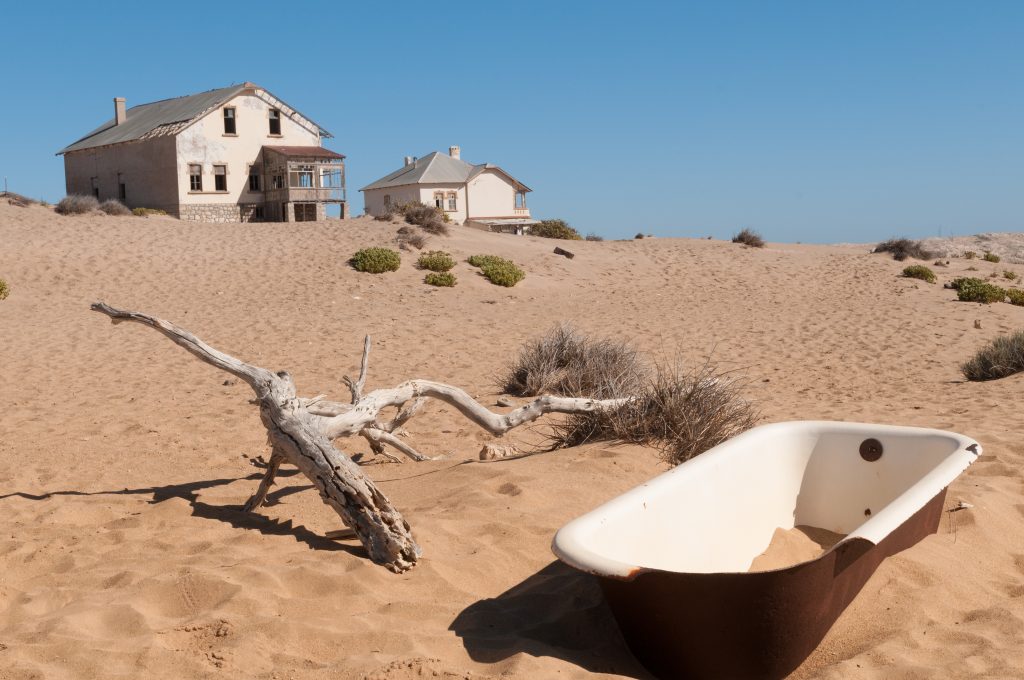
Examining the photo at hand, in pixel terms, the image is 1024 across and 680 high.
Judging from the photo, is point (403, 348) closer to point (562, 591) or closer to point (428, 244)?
point (562, 591)

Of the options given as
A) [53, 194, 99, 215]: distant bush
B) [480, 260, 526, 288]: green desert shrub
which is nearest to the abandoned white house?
[53, 194, 99, 215]: distant bush

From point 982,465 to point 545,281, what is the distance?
49.9 feet

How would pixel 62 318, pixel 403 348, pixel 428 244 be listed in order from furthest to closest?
pixel 428 244 → pixel 62 318 → pixel 403 348

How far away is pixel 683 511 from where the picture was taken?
4.23 m

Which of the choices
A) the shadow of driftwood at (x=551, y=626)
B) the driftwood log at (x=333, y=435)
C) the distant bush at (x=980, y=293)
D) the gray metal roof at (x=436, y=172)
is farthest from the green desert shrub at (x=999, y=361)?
the gray metal roof at (x=436, y=172)

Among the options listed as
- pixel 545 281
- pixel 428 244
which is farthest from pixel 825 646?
pixel 428 244

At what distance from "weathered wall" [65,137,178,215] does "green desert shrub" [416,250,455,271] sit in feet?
58.1

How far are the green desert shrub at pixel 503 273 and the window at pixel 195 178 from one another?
1871 cm

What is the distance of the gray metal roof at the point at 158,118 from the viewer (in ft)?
116

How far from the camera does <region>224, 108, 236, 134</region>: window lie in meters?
35.8

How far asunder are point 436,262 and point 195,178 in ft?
61.7

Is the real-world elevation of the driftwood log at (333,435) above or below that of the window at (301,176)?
below

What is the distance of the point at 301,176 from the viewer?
36469 mm

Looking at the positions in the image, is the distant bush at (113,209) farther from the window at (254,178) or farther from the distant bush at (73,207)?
the window at (254,178)
